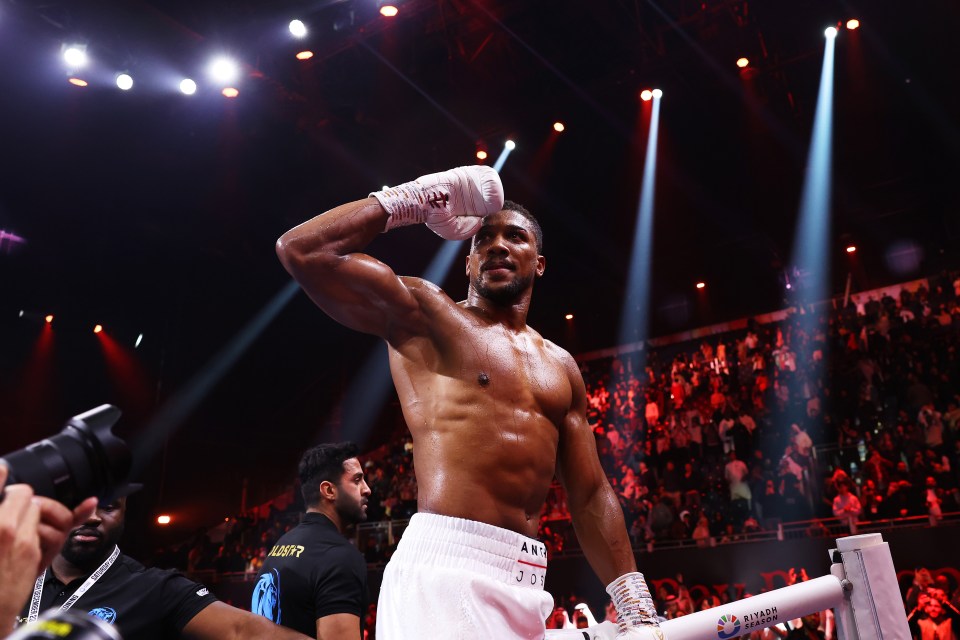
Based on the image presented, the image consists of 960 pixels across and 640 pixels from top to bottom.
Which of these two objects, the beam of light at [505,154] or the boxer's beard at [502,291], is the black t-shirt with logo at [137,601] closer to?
the boxer's beard at [502,291]

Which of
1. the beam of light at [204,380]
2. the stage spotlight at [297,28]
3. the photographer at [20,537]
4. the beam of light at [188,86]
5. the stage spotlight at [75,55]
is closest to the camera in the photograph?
the photographer at [20,537]

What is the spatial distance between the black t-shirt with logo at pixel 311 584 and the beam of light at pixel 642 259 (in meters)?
8.64

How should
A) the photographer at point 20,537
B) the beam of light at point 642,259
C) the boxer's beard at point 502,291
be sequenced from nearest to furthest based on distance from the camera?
1. the photographer at point 20,537
2. the boxer's beard at point 502,291
3. the beam of light at point 642,259

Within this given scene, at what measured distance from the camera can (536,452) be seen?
211 cm

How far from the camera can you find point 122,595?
2180 mm

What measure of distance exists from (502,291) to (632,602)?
3.25ft

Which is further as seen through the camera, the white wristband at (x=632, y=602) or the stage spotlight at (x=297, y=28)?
the stage spotlight at (x=297, y=28)

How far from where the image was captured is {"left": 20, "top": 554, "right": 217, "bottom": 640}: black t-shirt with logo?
7.05 feet

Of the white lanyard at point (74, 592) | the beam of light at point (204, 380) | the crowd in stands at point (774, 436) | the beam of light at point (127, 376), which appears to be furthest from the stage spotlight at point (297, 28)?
the beam of light at point (127, 376)

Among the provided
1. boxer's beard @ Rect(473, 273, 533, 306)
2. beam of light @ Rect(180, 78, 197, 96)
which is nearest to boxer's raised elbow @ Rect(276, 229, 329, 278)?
boxer's beard @ Rect(473, 273, 533, 306)

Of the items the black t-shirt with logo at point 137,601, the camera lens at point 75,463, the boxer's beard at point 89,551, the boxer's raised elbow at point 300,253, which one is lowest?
the camera lens at point 75,463

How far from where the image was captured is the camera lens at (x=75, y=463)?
825 millimetres

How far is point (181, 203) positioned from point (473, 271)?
946 centimetres

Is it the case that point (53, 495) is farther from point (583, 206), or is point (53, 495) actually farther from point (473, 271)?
point (583, 206)
